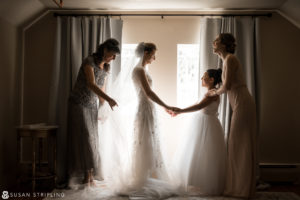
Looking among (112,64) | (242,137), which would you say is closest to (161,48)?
(112,64)

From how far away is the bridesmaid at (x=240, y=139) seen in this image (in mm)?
3314

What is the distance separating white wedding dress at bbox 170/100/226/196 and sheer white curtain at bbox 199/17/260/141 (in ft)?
2.31

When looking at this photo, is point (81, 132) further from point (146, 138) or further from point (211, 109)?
point (211, 109)

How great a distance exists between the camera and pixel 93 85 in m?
3.46

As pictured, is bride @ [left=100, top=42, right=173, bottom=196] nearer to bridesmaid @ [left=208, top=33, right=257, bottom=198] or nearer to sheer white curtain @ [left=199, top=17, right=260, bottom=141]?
bridesmaid @ [left=208, top=33, right=257, bottom=198]

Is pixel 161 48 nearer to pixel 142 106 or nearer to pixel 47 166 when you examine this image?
pixel 142 106

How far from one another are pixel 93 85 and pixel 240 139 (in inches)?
66.1

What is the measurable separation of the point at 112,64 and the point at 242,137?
1.88 m

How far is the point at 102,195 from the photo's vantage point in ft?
10.9

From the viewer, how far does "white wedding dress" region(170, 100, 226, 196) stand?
3.35 m

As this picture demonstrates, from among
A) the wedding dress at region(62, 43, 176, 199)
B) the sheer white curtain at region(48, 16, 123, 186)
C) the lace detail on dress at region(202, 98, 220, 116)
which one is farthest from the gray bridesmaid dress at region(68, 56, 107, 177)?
the lace detail on dress at region(202, 98, 220, 116)

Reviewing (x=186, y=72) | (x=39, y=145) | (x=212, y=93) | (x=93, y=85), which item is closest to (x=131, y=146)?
(x=93, y=85)

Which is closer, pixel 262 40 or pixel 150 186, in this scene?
pixel 150 186

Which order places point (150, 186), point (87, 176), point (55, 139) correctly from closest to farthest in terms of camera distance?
point (150, 186)
point (87, 176)
point (55, 139)
